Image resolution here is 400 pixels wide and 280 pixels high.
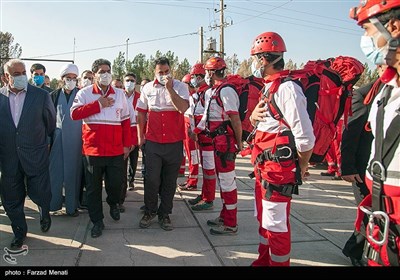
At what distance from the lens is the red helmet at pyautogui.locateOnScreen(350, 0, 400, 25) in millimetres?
1710

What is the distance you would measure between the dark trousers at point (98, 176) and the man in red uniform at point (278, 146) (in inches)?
85.4

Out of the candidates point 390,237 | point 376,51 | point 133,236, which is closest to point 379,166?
point 390,237

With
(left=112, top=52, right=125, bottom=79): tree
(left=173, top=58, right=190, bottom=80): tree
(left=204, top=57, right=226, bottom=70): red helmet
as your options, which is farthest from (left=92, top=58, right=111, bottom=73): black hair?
(left=112, top=52, right=125, bottom=79): tree

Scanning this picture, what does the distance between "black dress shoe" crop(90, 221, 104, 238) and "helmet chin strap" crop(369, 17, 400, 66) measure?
12.7 ft

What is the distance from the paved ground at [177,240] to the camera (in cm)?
369

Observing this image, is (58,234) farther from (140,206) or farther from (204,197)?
(204,197)

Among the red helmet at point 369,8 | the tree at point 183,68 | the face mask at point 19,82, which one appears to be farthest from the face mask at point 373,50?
the tree at point 183,68

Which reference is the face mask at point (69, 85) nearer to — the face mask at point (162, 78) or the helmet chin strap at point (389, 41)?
the face mask at point (162, 78)

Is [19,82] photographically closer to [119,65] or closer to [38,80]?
[38,80]

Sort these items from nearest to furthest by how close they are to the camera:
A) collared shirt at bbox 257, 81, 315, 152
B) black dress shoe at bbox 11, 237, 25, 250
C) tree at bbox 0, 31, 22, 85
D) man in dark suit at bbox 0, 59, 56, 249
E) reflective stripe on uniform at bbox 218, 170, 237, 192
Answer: collared shirt at bbox 257, 81, 315, 152 < black dress shoe at bbox 11, 237, 25, 250 < man in dark suit at bbox 0, 59, 56, 249 < reflective stripe on uniform at bbox 218, 170, 237, 192 < tree at bbox 0, 31, 22, 85

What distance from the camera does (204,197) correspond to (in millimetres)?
5707

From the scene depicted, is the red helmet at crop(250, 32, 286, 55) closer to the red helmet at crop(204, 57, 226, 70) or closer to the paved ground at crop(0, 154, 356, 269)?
the red helmet at crop(204, 57, 226, 70)

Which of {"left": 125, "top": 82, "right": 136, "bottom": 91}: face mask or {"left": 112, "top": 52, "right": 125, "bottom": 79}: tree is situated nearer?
{"left": 125, "top": 82, "right": 136, "bottom": 91}: face mask

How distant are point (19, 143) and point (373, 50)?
393 centimetres
